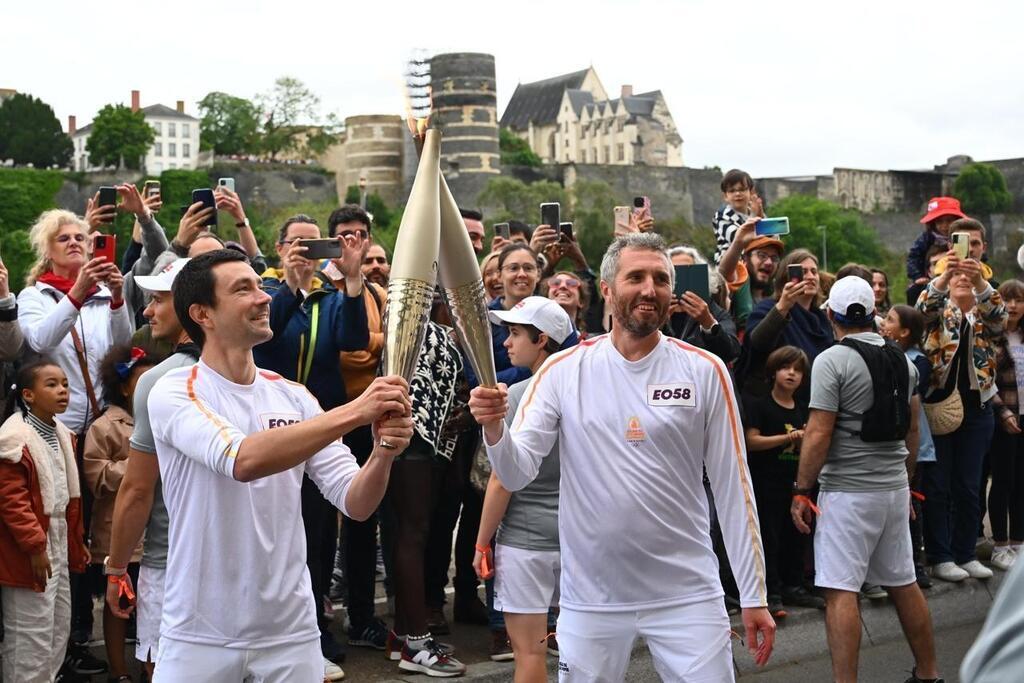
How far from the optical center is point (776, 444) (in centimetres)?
862

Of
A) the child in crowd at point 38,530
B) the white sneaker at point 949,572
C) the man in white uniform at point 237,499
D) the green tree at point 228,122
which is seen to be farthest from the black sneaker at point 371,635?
the green tree at point 228,122

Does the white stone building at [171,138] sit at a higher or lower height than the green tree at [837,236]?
higher

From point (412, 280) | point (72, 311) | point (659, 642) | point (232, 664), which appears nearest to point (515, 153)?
point (72, 311)

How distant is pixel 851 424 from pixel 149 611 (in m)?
3.65

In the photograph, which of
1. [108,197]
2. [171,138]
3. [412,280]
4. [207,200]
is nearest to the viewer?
[412,280]

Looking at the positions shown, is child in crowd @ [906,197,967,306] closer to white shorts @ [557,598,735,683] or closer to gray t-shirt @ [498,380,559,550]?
gray t-shirt @ [498,380,559,550]

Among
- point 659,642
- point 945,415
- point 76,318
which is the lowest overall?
point 659,642

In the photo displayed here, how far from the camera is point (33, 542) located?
245 inches

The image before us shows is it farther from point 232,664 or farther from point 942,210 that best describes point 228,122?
point 232,664

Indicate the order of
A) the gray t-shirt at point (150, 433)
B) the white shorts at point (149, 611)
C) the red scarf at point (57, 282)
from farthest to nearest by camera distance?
the red scarf at point (57, 282) < the white shorts at point (149, 611) < the gray t-shirt at point (150, 433)

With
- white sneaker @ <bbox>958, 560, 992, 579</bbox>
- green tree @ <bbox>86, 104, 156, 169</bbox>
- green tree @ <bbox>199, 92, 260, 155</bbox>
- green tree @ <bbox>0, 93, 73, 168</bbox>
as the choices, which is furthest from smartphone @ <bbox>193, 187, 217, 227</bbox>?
green tree @ <bbox>199, 92, 260, 155</bbox>

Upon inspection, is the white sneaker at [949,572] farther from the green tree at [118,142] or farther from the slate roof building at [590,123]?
the slate roof building at [590,123]

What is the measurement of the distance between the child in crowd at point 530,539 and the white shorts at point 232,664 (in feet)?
5.98

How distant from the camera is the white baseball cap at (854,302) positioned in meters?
7.44
